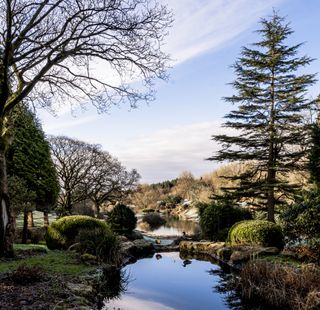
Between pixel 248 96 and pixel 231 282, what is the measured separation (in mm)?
10484

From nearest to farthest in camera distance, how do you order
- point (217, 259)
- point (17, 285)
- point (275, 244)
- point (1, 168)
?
point (17, 285) < point (1, 168) < point (275, 244) < point (217, 259)

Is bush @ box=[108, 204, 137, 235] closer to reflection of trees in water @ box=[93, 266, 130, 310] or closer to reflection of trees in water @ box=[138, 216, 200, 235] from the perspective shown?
reflection of trees in water @ box=[138, 216, 200, 235]

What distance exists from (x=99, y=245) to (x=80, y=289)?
378 centimetres

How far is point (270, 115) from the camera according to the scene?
17219 millimetres

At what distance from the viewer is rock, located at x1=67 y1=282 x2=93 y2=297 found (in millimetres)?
6809

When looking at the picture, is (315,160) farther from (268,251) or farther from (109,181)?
(109,181)

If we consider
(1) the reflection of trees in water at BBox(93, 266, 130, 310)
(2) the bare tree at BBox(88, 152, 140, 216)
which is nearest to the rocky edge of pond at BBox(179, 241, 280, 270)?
(1) the reflection of trees in water at BBox(93, 266, 130, 310)

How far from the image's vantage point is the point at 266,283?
7.59 meters

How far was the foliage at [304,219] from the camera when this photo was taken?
28.7 ft

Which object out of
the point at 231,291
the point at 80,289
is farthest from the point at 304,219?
the point at 80,289

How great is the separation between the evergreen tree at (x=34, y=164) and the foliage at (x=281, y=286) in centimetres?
940

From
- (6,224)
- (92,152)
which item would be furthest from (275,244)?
(92,152)

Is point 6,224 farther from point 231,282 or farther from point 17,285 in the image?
point 231,282

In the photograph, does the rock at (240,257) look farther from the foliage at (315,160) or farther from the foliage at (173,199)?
the foliage at (173,199)
